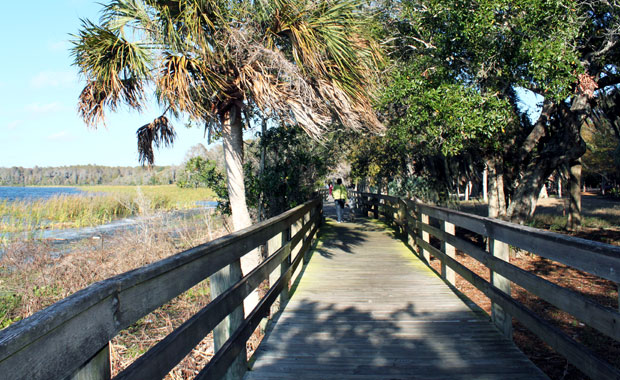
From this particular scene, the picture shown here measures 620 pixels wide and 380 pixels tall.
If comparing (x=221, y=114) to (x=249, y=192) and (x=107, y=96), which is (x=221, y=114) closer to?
(x=107, y=96)

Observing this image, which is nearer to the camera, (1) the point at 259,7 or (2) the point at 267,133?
(1) the point at 259,7

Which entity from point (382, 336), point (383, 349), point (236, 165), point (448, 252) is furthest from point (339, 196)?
point (383, 349)

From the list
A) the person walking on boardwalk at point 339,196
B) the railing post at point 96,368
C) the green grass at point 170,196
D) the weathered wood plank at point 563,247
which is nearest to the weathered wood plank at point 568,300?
the weathered wood plank at point 563,247

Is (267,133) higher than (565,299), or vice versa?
(267,133)

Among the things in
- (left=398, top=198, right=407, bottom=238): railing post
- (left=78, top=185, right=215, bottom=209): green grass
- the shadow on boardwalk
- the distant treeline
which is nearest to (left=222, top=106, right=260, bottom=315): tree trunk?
the shadow on boardwalk

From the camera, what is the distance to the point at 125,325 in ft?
6.12

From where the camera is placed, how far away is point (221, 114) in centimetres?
719

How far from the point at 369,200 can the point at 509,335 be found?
15627 millimetres

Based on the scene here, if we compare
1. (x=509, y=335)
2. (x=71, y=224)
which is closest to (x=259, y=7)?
(x=509, y=335)

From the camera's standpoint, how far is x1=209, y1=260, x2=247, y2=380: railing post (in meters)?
3.11

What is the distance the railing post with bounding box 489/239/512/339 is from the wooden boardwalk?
0.30 ft

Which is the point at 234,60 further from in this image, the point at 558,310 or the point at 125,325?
the point at 558,310

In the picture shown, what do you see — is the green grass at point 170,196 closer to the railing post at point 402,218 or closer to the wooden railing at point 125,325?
the railing post at point 402,218

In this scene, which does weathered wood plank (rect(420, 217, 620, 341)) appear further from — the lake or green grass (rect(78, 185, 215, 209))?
the lake
